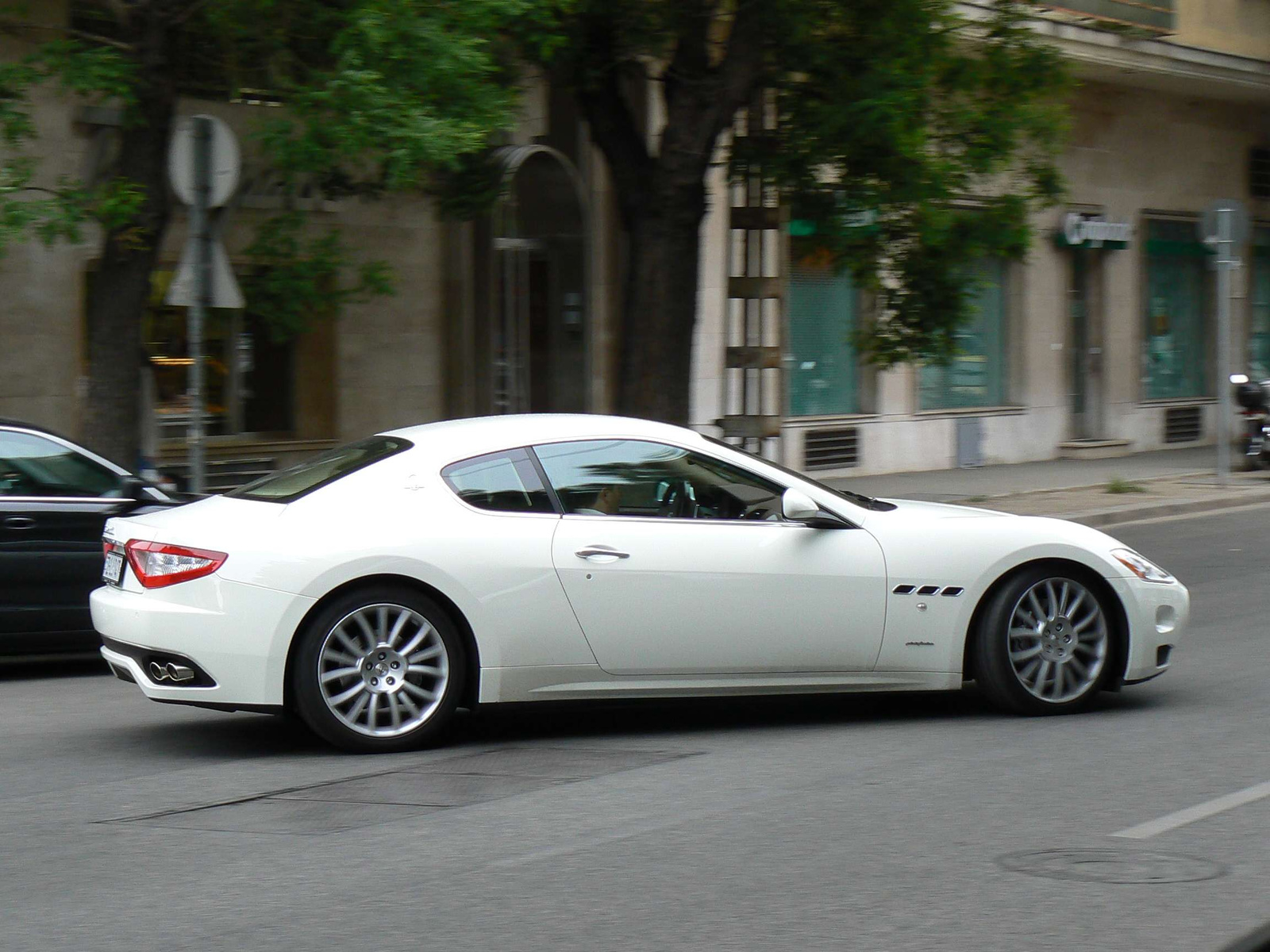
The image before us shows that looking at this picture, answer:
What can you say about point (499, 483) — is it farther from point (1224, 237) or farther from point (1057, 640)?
point (1224, 237)

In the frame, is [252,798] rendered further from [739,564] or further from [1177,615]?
[1177,615]

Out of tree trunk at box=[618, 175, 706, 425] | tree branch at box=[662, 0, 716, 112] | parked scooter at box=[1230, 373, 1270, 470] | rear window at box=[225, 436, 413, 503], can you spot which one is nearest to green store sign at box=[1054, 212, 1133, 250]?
parked scooter at box=[1230, 373, 1270, 470]

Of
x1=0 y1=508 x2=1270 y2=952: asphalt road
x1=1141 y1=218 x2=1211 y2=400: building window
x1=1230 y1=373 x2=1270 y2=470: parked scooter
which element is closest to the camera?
x1=0 y1=508 x2=1270 y2=952: asphalt road

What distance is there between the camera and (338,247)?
14938mm

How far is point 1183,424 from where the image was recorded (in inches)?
1117

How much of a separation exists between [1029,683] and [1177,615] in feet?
2.61

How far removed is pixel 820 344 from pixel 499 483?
51.9 feet

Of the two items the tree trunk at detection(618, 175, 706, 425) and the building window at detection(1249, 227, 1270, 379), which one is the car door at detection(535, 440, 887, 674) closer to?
the tree trunk at detection(618, 175, 706, 425)

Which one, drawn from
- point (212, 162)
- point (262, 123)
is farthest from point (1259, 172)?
point (212, 162)

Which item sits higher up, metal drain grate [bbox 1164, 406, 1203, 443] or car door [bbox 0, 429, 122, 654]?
metal drain grate [bbox 1164, 406, 1203, 443]

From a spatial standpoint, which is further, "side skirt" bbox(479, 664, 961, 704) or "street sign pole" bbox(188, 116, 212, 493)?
"street sign pole" bbox(188, 116, 212, 493)

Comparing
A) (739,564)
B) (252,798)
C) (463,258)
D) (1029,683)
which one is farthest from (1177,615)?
(463,258)

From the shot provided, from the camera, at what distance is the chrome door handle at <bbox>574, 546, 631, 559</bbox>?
708cm

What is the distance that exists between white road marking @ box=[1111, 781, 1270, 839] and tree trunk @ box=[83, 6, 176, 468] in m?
8.25
